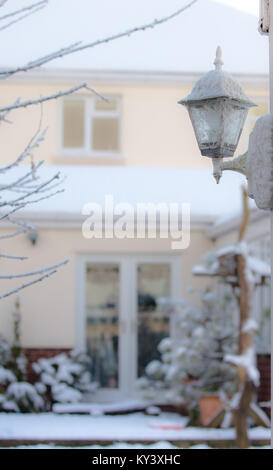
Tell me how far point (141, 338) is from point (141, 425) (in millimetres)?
1879

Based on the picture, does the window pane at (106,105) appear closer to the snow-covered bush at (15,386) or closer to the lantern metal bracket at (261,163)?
the snow-covered bush at (15,386)

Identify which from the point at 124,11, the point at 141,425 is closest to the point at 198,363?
the point at 141,425

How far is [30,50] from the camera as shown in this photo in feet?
35.9

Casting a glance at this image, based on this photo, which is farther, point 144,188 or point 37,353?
point 144,188

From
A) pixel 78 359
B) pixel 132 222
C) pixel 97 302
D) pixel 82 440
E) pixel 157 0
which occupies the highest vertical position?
pixel 157 0

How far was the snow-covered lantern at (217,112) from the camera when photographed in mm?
3672

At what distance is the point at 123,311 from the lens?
1105 centimetres

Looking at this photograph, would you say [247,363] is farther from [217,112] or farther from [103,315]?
[217,112]

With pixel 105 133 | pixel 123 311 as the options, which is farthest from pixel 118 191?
pixel 123 311

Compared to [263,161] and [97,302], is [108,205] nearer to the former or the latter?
[97,302]

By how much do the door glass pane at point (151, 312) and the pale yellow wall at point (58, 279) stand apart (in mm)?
264

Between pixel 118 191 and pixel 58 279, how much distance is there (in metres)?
1.38

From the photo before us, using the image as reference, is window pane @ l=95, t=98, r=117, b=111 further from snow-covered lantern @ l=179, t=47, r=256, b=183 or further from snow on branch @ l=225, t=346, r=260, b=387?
snow-covered lantern @ l=179, t=47, r=256, b=183

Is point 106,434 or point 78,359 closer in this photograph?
point 106,434
